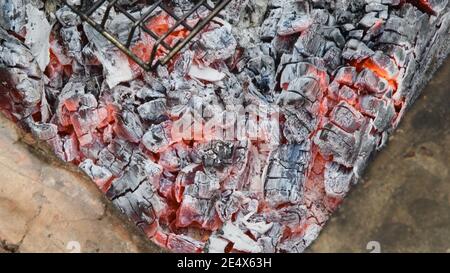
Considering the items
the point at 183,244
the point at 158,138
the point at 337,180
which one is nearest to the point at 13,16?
the point at 158,138

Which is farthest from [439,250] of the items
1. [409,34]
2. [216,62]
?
[216,62]

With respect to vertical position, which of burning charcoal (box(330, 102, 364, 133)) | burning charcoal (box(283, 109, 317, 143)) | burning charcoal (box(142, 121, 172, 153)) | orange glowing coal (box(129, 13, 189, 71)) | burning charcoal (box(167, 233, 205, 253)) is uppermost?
orange glowing coal (box(129, 13, 189, 71))

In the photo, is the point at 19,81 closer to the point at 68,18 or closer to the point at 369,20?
the point at 68,18

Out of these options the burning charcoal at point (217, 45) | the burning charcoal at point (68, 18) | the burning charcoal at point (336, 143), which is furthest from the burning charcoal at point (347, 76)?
the burning charcoal at point (68, 18)

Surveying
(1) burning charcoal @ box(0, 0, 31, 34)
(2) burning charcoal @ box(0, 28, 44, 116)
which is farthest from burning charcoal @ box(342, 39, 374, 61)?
(1) burning charcoal @ box(0, 0, 31, 34)

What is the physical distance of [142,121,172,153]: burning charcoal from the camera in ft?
11.1

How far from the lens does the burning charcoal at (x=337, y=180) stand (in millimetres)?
3320

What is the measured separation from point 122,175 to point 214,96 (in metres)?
0.57

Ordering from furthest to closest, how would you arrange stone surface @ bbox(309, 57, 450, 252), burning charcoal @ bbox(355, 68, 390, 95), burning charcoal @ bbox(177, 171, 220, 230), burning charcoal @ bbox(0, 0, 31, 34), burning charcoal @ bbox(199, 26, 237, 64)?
→ burning charcoal @ bbox(0, 0, 31, 34)
burning charcoal @ bbox(199, 26, 237, 64)
burning charcoal @ bbox(355, 68, 390, 95)
burning charcoal @ bbox(177, 171, 220, 230)
stone surface @ bbox(309, 57, 450, 252)

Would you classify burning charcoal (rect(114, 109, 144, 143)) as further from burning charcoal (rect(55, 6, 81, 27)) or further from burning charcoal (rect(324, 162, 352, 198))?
burning charcoal (rect(324, 162, 352, 198))

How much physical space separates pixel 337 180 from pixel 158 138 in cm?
85

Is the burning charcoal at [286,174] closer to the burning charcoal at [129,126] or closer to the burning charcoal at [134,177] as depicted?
the burning charcoal at [134,177]

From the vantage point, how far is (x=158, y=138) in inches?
134

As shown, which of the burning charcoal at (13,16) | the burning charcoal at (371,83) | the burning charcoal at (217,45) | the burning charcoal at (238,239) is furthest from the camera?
the burning charcoal at (13,16)
